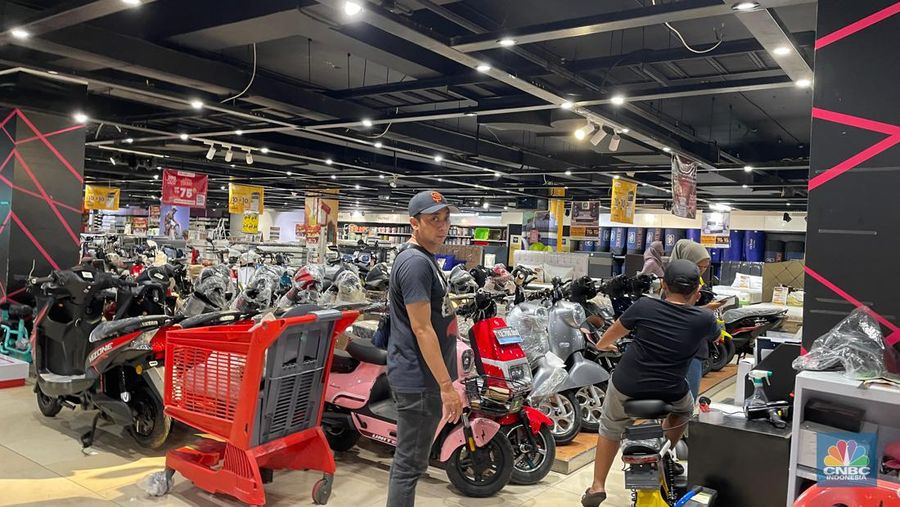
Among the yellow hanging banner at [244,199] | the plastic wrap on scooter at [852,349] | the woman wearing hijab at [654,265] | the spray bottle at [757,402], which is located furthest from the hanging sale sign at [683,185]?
the yellow hanging banner at [244,199]

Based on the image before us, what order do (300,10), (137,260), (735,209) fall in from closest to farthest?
(300,10) < (137,260) < (735,209)

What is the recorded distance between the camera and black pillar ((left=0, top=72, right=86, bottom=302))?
7.12m

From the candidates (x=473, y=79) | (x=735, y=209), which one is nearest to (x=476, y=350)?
(x=473, y=79)

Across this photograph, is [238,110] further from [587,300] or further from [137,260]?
[587,300]

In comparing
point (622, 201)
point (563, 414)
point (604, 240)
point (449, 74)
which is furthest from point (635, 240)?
point (563, 414)

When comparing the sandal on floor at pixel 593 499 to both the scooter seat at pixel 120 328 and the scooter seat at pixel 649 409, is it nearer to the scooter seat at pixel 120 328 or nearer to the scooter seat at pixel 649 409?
the scooter seat at pixel 649 409

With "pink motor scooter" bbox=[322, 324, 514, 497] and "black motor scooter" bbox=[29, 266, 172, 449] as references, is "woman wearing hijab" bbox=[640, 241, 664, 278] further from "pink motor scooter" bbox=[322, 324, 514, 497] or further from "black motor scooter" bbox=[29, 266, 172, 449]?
"black motor scooter" bbox=[29, 266, 172, 449]

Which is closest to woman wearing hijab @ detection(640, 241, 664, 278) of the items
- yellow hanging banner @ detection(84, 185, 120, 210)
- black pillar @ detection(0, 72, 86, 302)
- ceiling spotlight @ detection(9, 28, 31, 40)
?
ceiling spotlight @ detection(9, 28, 31, 40)

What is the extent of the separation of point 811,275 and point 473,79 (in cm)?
474

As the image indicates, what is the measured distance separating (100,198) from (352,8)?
64.4 ft

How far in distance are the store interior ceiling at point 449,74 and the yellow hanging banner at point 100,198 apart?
8.11 metres

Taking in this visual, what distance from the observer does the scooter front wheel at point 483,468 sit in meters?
3.97

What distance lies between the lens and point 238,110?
7863 millimetres

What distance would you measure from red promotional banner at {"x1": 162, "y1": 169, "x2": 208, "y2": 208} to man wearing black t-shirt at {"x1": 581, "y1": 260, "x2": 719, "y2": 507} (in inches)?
520
